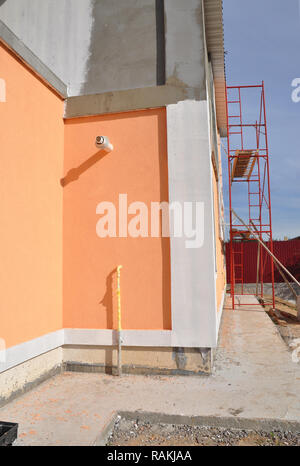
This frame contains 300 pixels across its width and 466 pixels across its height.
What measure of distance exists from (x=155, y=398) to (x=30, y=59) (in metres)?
4.55

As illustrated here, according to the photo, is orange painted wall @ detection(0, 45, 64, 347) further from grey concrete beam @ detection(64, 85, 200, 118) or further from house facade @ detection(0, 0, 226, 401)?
grey concrete beam @ detection(64, 85, 200, 118)

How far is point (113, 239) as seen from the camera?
5.51 meters

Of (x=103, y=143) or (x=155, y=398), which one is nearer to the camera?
(x=155, y=398)

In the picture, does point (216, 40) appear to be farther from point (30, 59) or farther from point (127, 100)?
point (30, 59)

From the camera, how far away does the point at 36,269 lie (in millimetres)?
4871

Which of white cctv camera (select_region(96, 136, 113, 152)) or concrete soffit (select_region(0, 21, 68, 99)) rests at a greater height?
concrete soffit (select_region(0, 21, 68, 99))

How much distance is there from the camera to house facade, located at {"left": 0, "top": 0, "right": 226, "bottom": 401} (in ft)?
16.3

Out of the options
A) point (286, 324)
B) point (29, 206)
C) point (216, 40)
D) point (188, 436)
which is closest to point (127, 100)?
point (29, 206)

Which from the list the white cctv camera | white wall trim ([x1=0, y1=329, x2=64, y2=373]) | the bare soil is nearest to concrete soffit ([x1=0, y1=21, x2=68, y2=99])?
A: the white cctv camera

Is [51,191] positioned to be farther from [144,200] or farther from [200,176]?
[200,176]

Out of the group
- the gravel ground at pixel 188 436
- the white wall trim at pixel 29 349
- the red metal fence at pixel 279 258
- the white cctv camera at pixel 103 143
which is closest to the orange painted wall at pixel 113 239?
the white cctv camera at pixel 103 143

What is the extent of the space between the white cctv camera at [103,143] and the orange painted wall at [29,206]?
721mm

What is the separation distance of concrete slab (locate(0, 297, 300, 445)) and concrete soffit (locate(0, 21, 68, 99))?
418 cm

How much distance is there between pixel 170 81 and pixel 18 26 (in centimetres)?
320
